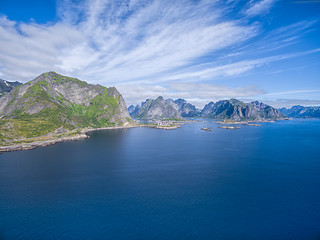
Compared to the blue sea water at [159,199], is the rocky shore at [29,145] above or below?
above

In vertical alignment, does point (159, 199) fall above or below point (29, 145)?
below

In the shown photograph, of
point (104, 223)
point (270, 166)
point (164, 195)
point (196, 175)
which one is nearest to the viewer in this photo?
point (104, 223)

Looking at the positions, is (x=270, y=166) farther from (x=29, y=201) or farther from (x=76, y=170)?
(x=29, y=201)

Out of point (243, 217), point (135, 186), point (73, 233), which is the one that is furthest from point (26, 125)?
point (243, 217)

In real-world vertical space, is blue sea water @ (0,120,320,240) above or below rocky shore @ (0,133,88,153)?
below

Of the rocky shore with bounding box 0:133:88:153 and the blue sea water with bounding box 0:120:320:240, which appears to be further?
the rocky shore with bounding box 0:133:88:153

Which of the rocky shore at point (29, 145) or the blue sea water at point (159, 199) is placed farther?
the rocky shore at point (29, 145)

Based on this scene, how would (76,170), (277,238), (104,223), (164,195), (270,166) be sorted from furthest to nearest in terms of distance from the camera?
1. (270,166)
2. (76,170)
3. (164,195)
4. (104,223)
5. (277,238)

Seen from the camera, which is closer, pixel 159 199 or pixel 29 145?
pixel 159 199
